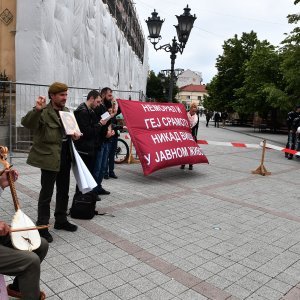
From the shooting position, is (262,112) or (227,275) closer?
(227,275)

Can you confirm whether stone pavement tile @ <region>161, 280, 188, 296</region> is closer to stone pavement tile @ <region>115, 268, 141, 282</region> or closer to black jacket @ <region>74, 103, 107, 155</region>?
stone pavement tile @ <region>115, 268, 141, 282</region>

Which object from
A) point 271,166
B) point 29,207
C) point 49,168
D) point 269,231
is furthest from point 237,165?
point 49,168

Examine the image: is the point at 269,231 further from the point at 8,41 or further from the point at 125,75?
the point at 125,75

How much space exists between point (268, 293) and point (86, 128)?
3007 millimetres

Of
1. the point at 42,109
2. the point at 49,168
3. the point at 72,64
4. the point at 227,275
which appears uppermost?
the point at 72,64

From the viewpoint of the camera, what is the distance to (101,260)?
3.95m

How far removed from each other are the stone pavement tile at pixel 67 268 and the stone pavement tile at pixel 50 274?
1.6 inches

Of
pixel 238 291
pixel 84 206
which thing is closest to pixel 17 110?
pixel 84 206

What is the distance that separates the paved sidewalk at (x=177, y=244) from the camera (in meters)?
3.47

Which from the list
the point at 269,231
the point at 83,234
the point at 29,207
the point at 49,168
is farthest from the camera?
the point at 29,207

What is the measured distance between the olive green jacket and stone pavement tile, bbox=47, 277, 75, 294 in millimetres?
1290

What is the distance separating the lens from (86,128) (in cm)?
508

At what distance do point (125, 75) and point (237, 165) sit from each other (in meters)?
14.1

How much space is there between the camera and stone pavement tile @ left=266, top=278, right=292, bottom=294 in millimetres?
3571
